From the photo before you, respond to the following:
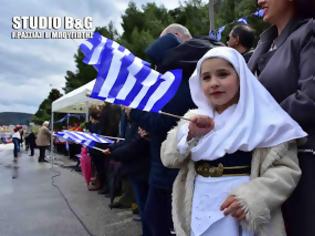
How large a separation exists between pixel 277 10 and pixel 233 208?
40.0 inches

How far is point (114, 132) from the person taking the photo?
7035 millimetres

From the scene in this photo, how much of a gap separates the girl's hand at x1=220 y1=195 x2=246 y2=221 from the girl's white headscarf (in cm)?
21

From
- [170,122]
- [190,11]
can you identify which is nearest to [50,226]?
[170,122]

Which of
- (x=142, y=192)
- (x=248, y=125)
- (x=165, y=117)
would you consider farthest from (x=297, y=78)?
(x=142, y=192)

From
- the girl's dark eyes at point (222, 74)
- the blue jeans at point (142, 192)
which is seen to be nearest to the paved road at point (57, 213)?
the blue jeans at point (142, 192)

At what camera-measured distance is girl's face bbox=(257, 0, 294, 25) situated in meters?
2.07

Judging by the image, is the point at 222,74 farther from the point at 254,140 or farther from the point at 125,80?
the point at 125,80

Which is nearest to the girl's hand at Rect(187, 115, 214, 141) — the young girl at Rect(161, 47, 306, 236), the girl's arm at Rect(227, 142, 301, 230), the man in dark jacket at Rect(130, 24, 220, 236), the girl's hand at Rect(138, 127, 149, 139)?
the young girl at Rect(161, 47, 306, 236)

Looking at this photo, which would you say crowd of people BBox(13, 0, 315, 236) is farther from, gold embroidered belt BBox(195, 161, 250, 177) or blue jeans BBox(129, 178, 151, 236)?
blue jeans BBox(129, 178, 151, 236)

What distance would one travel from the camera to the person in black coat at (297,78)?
1724 mm

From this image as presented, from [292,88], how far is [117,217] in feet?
15.4

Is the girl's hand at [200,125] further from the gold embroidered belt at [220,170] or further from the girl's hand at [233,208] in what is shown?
the girl's hand at [233,208]

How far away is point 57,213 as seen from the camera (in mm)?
6672

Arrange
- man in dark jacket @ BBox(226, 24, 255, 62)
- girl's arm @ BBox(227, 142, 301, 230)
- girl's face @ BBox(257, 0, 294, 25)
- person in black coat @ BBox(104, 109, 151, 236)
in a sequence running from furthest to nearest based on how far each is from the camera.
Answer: man in dark jacket @ BBox(226, 24, 255, 62)
person in black coat @ BBox(104, 109, 151, 236)
girl's face @ BBox(257, 0, 294, 25)
girl's arm @ BBox(227, 142, 301, 230)
